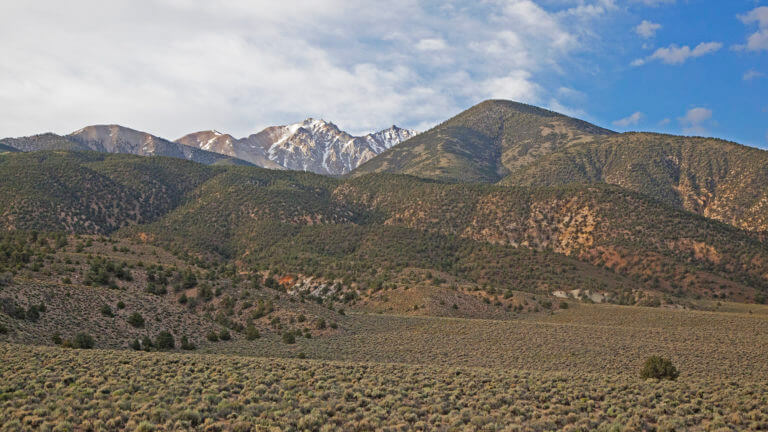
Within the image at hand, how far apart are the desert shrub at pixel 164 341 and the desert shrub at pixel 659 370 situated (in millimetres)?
28252

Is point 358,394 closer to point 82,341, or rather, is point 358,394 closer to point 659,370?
point 659,370

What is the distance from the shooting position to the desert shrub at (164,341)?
30.7m

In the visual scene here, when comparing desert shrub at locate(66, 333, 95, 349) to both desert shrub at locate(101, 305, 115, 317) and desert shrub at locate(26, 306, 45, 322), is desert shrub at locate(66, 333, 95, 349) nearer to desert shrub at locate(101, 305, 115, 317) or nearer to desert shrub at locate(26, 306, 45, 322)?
desert shrub at locate(26, 306, 45, 322)

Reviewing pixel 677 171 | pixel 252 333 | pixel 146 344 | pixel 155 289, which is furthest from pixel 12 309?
pixel 677 171

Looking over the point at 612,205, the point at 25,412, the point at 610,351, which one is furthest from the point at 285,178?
the point at 25,412

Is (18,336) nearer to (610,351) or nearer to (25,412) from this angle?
(25,412)

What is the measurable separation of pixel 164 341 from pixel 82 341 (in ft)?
17.7

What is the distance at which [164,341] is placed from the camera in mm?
31203

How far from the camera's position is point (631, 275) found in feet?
258

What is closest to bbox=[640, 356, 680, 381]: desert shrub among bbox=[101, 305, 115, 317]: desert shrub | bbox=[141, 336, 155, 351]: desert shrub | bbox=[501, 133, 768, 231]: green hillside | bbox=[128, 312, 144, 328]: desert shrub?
bbox=[141, 336, 155, 351]: desert shrub

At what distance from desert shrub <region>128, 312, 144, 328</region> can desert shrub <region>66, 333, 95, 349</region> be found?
559 cm

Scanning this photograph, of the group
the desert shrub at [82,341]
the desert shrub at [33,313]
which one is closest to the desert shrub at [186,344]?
the desert shrub at [82,341]

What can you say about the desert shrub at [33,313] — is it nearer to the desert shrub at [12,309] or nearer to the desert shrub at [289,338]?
the desert shrub at [12,309]

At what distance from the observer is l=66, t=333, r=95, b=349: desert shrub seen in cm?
2604
